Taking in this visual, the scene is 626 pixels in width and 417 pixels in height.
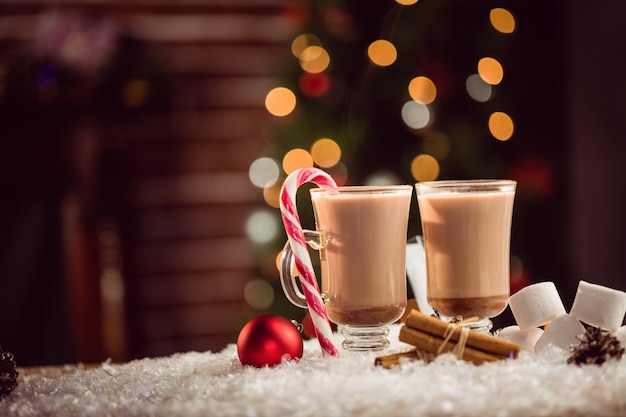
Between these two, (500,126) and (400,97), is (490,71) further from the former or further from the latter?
(400,97)

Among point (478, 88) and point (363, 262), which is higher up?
point (478, 88)

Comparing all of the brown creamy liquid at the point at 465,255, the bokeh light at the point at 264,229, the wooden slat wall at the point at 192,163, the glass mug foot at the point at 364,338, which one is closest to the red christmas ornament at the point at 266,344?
the glass mug foot at the point at 364,338

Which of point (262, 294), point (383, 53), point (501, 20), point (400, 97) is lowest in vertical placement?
point (262, 294)

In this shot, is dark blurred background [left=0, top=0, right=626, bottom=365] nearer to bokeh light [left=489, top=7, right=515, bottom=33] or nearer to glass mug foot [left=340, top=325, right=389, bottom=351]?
bokeh light [left=489, top=7, right=515, bottom=33]

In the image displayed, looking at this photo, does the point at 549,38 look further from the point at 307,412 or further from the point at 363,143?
the point at 307,412

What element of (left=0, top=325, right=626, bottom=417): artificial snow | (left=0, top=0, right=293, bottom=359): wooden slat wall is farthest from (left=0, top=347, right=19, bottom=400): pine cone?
(left=0, top=0, right=293, bottom=359): wooden slat wall

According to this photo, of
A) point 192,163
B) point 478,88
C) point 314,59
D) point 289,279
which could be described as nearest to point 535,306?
point 289,279

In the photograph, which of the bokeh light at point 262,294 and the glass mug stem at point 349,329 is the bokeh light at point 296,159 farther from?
the glass mug stem at point 349,329
